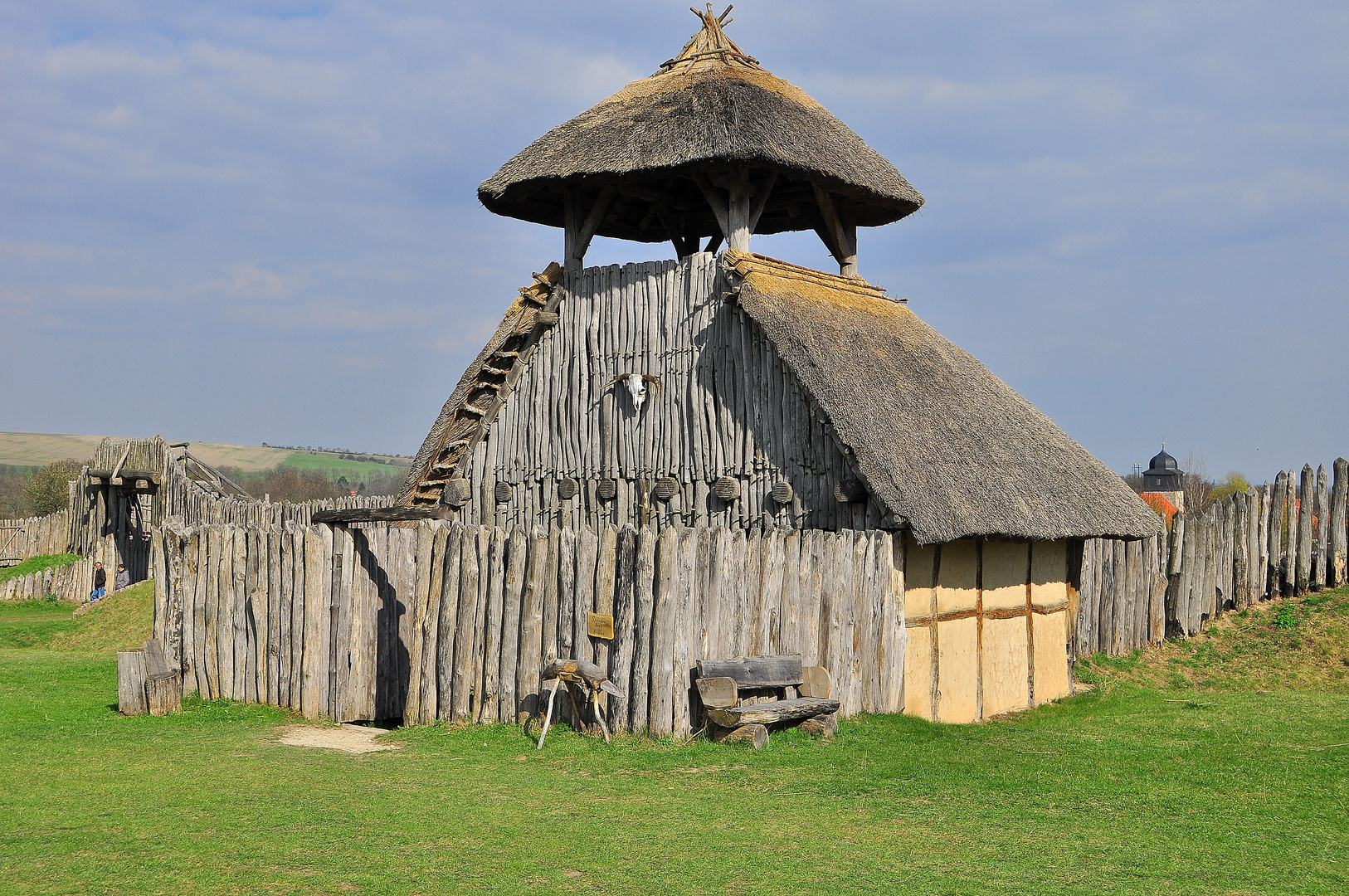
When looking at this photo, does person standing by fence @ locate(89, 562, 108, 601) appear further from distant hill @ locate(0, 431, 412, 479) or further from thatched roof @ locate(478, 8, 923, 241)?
distant hill @ locate(0, 431, 412, 479)

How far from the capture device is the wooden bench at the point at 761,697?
9023 millimetres

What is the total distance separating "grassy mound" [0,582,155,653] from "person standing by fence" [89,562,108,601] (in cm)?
318

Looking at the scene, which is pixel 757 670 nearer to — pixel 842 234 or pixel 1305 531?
pixel 842 234

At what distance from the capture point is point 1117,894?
5.64 m

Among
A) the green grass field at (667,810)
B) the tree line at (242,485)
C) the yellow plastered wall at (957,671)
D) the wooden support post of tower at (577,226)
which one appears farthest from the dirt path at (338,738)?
the tree line at (242,485)

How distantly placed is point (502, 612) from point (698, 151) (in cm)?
602

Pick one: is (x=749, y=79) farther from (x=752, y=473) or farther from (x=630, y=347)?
(x=752, y=473)

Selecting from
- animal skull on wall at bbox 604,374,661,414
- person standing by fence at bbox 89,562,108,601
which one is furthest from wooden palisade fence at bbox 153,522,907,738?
person standing by fence at bbox 89,562,108,601

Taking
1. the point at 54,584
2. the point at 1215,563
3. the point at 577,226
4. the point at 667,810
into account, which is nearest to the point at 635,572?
the point at 667,810

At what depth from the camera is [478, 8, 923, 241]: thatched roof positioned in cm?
1330

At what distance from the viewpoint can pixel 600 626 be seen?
30.6ft

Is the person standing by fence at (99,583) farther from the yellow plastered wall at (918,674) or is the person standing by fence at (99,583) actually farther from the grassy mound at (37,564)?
the yellow plastered wall at (918,674)

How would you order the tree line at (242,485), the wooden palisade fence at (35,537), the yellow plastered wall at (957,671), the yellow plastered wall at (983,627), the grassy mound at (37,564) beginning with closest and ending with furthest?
the yellow plastered wall at (983,627), the yellow plastered wall at (957,671), the grassy mound at (37,564), the wooden palisade fence at (35,537), the tree line at (242,485)

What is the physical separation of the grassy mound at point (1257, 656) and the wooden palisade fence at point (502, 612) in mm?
6631
